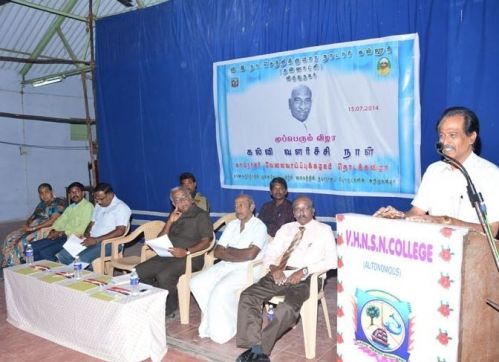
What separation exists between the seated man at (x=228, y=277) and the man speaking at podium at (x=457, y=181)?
1.53 m

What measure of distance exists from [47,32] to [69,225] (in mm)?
5538

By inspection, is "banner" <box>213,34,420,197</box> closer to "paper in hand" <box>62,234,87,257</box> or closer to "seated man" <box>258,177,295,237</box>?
"seated man" <box>258,177,295,237</box>

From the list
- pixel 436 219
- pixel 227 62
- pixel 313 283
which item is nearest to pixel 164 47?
pixel 227 62

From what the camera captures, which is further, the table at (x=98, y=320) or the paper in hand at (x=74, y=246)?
the paper in hand at (x=74, y=246)

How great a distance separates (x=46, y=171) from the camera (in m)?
10.3

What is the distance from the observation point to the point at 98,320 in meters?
2.89

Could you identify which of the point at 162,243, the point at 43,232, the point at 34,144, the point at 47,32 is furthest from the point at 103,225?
the point at 34,144

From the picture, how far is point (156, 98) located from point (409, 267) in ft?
14.7

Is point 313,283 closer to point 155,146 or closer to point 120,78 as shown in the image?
point 155,146

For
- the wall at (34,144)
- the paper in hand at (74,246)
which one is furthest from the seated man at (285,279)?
the wall at (34,144)

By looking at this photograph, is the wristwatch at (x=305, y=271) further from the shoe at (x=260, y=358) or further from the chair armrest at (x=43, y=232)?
the chair armrest at (x=43, y=232)

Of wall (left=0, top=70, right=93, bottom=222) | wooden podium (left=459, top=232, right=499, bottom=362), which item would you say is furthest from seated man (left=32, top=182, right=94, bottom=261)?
wall (left=0, top=70, right=93, bottom=222)

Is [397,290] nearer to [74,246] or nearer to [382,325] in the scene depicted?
[382,325]

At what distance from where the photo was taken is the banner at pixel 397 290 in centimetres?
183
